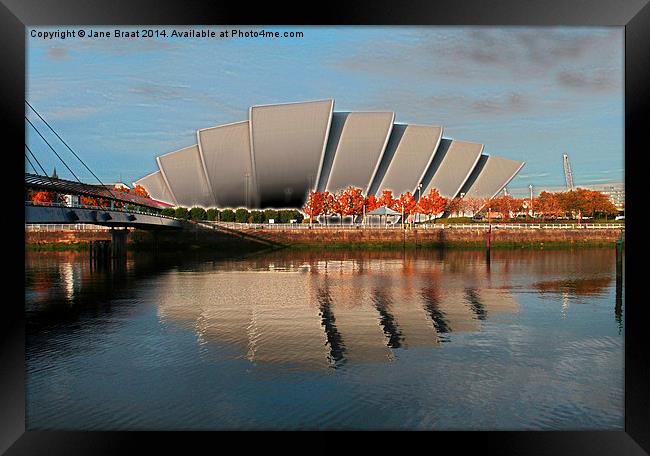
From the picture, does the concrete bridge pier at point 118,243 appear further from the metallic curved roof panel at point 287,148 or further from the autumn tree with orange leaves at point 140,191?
the autumn tree with orange leaves at point 140,191

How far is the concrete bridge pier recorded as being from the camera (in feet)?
79.7

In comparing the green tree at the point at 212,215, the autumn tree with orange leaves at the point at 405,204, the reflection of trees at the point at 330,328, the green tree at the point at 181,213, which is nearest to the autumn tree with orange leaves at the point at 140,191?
the green tree at the point at 181,213

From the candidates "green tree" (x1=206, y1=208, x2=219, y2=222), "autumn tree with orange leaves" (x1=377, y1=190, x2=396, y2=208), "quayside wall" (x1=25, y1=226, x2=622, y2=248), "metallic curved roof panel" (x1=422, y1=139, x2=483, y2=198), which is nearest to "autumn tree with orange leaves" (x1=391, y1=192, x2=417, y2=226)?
"autumn tree with orange leaves" (x1=377, y1=190, x2=396, y2=208)

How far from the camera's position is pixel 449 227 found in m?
31.9

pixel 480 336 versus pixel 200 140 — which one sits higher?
pixel 200 140

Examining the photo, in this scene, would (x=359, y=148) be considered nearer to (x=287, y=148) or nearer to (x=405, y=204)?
(x=287, y=148)

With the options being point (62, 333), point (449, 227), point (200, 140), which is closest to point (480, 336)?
point (62, 333)

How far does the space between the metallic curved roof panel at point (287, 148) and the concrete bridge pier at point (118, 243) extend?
19.8m

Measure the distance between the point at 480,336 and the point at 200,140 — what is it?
39.6m
